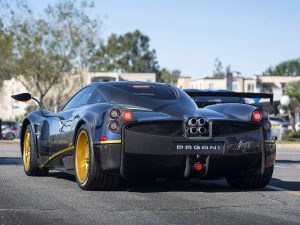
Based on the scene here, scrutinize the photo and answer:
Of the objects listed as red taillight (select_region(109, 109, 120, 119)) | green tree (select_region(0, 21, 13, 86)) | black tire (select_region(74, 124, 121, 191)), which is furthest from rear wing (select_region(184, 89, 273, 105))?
green tree (select_region(0, 21, 13, 86))

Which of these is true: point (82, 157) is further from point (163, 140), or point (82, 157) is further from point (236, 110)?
point (236, 110)

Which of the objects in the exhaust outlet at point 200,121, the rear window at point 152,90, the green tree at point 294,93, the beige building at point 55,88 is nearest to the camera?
the exhaust outlet at point 200,121

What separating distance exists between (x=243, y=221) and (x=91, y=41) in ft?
146

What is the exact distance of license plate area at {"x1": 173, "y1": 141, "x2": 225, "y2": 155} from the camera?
26.4 ft

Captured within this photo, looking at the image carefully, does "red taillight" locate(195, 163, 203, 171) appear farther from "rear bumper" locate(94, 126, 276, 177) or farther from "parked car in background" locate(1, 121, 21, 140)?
"parked car in background" locate(1, 121, 21, 140)

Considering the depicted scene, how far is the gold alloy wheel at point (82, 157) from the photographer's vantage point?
8742 millimetres

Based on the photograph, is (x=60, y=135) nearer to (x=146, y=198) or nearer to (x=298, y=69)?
(x=146, y=198)

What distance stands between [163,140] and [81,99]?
7.03ft

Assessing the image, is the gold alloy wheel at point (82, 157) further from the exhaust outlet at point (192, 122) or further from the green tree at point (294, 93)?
the green tree at point (294, 93)

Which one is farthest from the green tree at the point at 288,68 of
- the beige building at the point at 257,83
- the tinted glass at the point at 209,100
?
the tinted glass at the point at 209,100

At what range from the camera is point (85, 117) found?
859cm

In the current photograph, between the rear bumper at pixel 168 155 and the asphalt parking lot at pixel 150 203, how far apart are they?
284 mm

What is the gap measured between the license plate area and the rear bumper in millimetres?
10

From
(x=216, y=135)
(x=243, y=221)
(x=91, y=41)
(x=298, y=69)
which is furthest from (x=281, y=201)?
(x=298, y=69)
